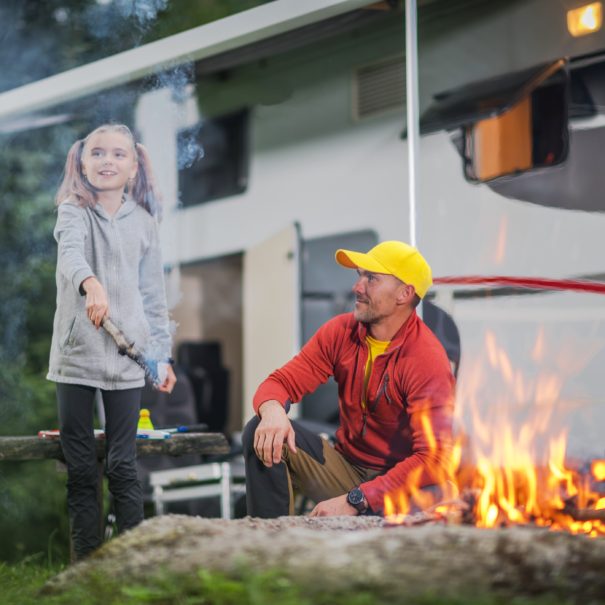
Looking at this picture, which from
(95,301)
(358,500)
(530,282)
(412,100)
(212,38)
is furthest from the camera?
(530,282)

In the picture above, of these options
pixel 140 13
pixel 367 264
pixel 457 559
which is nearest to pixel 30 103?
pixel 140 13

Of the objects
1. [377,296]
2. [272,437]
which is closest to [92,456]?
[272,437]

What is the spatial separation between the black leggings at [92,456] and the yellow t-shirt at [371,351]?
0.81 metres

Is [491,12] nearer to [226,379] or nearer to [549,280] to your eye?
[549,280]

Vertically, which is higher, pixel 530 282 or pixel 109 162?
pixel 109 162

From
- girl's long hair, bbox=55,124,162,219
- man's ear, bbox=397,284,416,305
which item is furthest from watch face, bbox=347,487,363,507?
girl's long hair, bbox=55,124,162,219

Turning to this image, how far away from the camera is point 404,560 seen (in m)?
2.43

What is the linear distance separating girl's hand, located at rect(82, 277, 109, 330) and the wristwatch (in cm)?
106

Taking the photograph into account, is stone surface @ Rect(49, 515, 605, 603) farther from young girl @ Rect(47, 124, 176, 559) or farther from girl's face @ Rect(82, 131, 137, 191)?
girl's face @ Rect(82, 131, 137, 191)

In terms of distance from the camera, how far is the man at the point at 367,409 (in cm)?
342

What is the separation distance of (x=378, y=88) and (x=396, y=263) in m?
1.81

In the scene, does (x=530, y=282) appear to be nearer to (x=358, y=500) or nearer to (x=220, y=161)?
(x=358, y=500)

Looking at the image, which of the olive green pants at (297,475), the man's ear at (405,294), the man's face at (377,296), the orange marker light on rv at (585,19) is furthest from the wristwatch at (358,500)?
the orange marker light on rv at (585,19)

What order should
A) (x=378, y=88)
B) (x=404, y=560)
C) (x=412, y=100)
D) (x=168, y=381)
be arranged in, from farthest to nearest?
1. (x=378, y=88)
2. (x=412, y=100)
3. (x=168, y=381)
4. (x=404, y=560)
